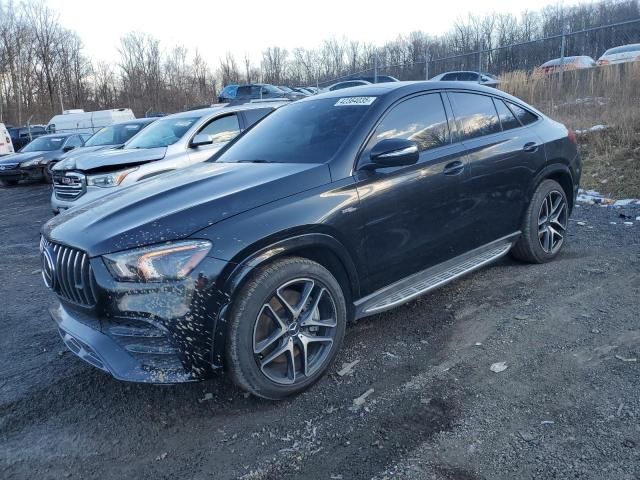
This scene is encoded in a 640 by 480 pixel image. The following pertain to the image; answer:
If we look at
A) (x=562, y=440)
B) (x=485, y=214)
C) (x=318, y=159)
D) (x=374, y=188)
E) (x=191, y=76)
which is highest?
(x=191, y=76)

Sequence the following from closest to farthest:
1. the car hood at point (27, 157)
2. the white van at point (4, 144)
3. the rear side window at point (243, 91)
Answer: the car hood at point (27, 157) → the white van at point (4, 144) → the rear side window at point (243, 91)

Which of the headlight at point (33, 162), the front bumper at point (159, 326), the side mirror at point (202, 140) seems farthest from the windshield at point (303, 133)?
the headlight at point (33, 162)

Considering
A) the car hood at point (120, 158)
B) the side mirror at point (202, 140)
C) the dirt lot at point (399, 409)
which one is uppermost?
the side mirror at point (202, 140)

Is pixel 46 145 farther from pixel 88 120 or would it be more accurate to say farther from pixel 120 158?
pixel 120 158

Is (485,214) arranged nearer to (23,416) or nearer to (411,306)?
(411,306)

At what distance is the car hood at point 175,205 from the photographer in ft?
8.78

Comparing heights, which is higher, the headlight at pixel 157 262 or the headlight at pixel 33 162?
the headlight at pixel 33 162

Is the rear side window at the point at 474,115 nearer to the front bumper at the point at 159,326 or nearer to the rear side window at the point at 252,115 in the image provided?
the front bumper at the point at 159,326

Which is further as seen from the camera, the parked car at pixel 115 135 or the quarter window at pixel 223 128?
the parked car at pixel 115 135

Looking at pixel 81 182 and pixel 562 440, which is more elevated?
pixel 81 182

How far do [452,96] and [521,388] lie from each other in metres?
2.34

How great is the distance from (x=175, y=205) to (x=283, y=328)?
3.05ft

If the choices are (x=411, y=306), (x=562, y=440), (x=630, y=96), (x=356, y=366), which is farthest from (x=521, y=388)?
(x=630, y=96)

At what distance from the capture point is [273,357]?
9.33 ft
